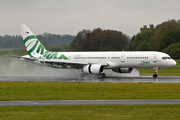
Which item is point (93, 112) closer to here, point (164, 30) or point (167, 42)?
point (167, 42)

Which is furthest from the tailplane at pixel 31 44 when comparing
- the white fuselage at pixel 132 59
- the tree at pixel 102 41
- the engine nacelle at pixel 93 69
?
the tree at pixel 102 41

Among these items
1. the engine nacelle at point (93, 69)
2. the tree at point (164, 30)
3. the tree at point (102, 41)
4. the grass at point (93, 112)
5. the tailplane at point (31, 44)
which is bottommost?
the grass at point (93, 112)

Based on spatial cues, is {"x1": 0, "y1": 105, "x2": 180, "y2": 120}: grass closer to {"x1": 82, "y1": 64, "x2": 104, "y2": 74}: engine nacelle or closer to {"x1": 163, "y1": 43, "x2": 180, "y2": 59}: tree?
{"x1": 82, "y1": 64, "x2": 104, "y2": 74}: engine nacelle

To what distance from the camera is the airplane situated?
41.4m

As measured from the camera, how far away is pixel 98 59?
4450cm

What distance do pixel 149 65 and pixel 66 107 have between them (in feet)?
85.2

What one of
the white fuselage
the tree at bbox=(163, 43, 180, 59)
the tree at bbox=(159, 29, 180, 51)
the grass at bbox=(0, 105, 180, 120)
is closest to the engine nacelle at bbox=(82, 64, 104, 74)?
the white fuselage

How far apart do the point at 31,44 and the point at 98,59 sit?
1036 centimetres

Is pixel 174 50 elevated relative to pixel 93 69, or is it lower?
elevated

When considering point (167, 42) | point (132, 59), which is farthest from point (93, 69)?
point (167, 42)

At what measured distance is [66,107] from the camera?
56.4 ft

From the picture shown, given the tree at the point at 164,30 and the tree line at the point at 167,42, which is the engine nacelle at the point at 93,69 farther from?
the tree at the point at 164,30

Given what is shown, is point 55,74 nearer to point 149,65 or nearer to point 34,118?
point 149,65

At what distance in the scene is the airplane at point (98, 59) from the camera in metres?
41.4
